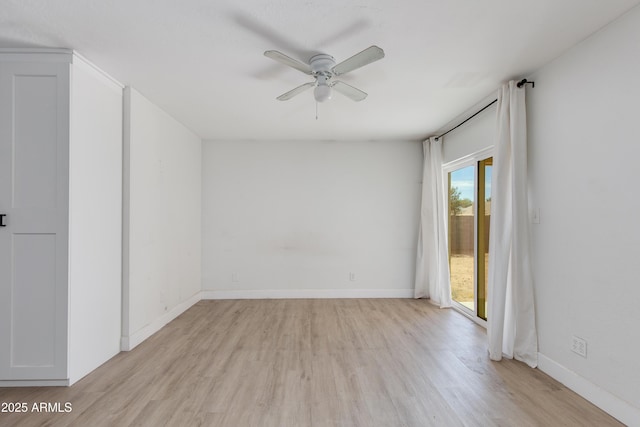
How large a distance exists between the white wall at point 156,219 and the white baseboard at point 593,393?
144 inches

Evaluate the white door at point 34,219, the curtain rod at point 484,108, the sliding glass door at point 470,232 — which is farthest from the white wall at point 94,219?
the sliding glass door at point 470,232

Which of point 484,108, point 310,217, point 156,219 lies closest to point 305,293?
point 310,217

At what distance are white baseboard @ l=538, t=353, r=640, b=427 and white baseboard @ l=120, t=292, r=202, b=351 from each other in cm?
366

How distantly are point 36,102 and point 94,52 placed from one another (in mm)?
572

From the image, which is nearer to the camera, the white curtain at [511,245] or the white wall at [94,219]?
the white wall at [94,219]

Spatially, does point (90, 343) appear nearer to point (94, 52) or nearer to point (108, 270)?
point (108, 270)

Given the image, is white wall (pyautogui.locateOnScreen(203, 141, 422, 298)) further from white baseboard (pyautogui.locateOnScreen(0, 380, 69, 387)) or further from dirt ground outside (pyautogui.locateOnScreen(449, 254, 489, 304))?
white baseboard (pyautogui.locateOnScreen(0, 380, 69, 387))

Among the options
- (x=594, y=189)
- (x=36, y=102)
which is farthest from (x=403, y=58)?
(x=36, y=102)

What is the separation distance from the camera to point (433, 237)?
14.9 ft

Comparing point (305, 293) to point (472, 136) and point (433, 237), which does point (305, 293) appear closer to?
point (433, 237)

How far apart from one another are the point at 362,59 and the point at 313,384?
7.72ft

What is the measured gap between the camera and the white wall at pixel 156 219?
296cm

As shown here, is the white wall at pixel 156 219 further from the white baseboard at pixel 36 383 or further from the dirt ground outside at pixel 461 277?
the dirt ground outside at pixel 461 277

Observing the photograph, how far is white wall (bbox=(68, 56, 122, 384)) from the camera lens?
2.34 m
